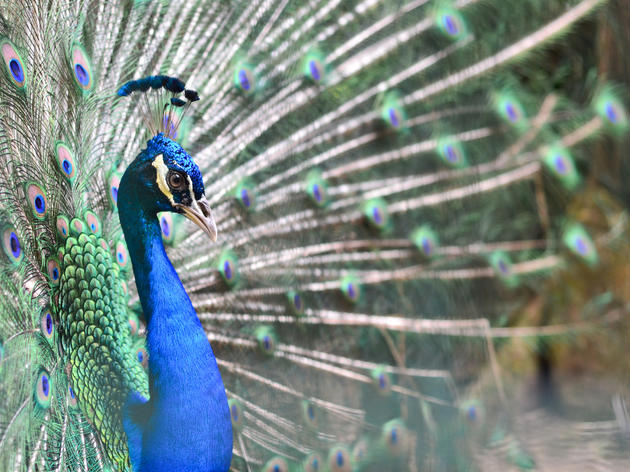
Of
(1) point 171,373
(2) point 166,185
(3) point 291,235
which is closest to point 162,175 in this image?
(2) point 166,185

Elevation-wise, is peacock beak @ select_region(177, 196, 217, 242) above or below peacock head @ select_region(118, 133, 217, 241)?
below

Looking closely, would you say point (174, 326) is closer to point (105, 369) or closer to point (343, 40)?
point (105, 369)

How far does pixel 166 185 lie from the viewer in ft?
3.61

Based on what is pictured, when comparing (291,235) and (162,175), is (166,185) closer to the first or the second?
(162,175)

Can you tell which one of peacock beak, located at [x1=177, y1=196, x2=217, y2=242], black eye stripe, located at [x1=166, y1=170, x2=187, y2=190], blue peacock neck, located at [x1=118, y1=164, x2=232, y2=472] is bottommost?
blue peacock neck, located at [x1=118, y1=164, x2=232, y2=472]

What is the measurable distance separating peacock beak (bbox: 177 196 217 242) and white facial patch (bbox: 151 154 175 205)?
2cm

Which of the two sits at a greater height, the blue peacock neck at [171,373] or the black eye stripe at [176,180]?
the black eye stripe at [176,180]

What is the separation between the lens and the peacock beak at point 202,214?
109 centimetres

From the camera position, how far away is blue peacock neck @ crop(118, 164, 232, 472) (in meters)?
1.07

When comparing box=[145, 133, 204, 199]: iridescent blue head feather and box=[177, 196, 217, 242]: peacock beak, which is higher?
box=[145, 133, 204, 199]: iridescent blue head feather

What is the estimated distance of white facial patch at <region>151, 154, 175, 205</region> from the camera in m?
1.10

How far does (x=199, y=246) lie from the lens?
1.49 metres

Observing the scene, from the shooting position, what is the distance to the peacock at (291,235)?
3.64 ft

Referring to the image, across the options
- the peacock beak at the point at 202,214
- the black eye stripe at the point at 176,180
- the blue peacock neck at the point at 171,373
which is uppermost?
the black eye stripe at the point at 176,180
